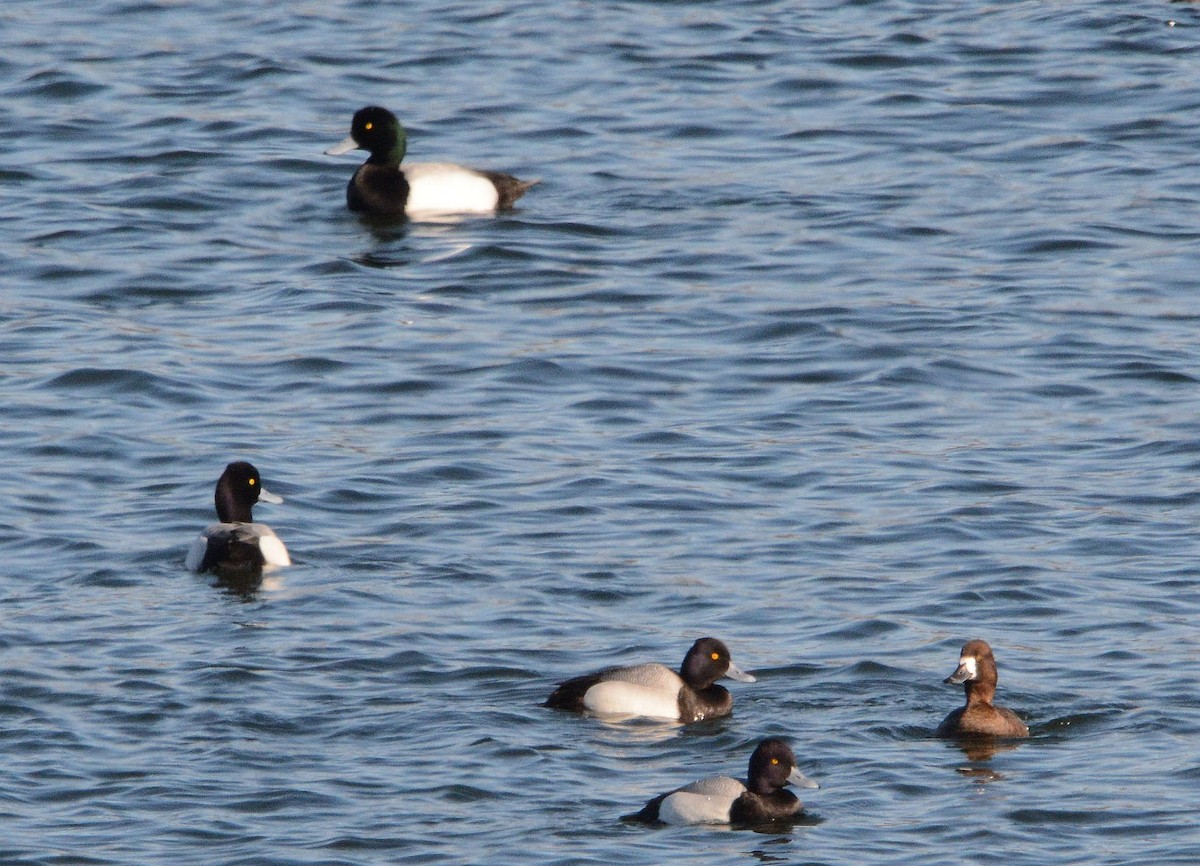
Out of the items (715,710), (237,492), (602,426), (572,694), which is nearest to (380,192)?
(602,426)

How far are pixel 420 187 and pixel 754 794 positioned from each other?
1185 centimetres

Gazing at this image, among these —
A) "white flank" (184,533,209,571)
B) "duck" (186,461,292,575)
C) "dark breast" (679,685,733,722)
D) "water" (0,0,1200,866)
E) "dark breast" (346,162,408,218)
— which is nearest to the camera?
"water" (0,0,1200,866)

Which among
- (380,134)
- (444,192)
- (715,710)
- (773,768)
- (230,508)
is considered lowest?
(715,710)

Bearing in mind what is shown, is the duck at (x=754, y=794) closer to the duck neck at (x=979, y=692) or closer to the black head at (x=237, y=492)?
the duck neck at (x=979, y=692)

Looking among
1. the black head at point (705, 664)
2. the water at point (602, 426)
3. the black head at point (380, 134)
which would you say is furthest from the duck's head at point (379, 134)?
the black head at point (705, 664)

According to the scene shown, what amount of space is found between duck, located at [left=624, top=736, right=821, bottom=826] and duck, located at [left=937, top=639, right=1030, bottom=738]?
1.15 metres

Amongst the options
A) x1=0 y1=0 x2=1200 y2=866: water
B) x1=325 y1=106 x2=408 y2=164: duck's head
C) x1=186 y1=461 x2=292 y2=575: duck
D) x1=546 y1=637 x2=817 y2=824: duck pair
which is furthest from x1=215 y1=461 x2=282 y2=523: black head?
x1=325 y1=106 x2=408 y2=164: duck's head

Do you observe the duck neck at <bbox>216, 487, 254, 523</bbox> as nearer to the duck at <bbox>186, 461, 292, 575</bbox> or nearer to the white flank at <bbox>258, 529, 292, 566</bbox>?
the duck at <bbox>186, 461, 292, 575</bbox>

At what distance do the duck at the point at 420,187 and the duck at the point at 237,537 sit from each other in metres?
7.03

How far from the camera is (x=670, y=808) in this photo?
10406mm

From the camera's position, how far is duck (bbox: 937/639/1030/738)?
1154 centimetres

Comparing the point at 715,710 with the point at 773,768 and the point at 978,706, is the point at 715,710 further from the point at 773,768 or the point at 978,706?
the point at 773,768

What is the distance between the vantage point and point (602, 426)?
16.5 m

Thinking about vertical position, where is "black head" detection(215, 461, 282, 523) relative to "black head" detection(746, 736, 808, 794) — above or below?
above
